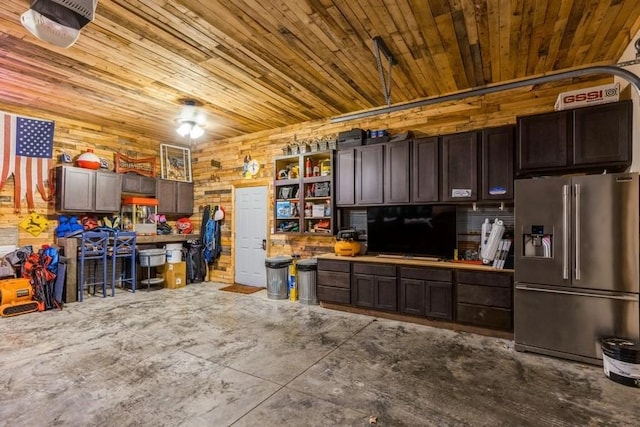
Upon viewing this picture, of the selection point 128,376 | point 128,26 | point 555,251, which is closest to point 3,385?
point 128,376

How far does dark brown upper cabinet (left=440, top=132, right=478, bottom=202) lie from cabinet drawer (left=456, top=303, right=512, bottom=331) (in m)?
1.35

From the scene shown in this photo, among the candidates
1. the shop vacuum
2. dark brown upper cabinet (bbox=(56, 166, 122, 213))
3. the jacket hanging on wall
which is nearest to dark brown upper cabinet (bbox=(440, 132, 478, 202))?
the jacket hanging on wall

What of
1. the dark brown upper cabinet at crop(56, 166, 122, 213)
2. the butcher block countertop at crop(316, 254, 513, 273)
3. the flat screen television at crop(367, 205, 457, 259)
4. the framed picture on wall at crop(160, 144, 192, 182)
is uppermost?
the framed picture on wall at crop(160, 144, 192, 182)

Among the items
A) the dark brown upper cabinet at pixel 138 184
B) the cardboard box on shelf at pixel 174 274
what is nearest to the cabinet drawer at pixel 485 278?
the cardboard box on shelf at pixel 174 274

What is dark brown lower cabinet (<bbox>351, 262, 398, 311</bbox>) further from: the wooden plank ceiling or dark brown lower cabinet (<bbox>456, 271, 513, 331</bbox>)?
the wooden plank ceiling

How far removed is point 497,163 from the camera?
13.1 ft

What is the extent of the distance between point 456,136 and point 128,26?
12.7 ft

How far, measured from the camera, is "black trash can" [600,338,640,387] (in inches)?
102

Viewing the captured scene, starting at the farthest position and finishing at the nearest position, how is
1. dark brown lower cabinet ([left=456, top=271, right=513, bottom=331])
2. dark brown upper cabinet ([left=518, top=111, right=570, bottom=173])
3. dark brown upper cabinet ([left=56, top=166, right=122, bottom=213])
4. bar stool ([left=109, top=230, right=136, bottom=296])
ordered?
bar stool ([left=109, top=230, right=136, bottom=296])
dark brown upper cabinet ([left=56, top=166, right=122, bottom=213])
dark brown lower cabinet ([left=456, top=271, right=513, bottom=331])
dark brown upper cabinet ([left=518, top=111, right=570, bottom=173])

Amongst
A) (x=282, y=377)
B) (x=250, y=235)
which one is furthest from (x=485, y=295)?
(x=250, y=235)

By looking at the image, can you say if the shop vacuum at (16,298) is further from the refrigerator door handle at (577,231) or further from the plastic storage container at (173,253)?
the refrigerator door handle at (577,231)

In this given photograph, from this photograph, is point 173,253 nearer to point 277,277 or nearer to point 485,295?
point 277,277

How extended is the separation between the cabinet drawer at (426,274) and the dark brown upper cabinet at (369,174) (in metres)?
1.11

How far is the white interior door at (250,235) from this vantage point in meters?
6.45
